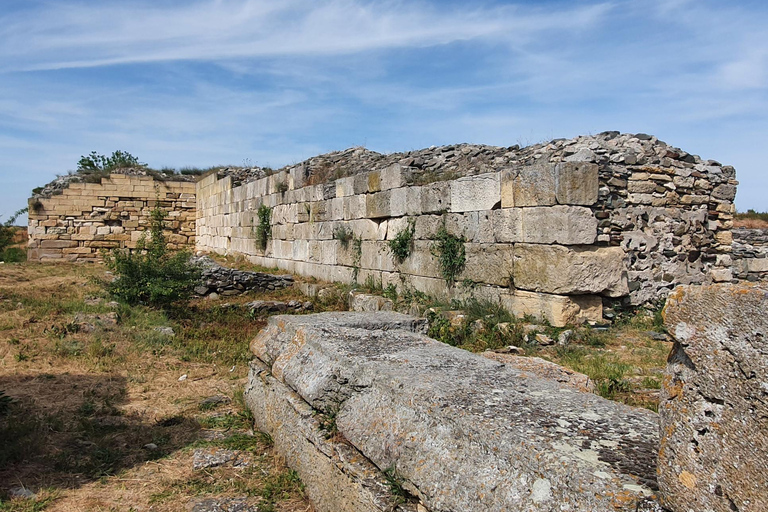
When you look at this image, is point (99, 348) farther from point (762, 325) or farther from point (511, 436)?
point (762, 325)

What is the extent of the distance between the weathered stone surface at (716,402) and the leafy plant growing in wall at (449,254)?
6.46 meters

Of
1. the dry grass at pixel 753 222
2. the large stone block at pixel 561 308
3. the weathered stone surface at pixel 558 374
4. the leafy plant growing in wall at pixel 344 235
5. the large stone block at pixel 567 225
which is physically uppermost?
the dry grass at pixel 753 222

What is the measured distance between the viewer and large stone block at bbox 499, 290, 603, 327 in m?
6.73

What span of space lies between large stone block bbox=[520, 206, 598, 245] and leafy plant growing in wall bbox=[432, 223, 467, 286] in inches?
61.0

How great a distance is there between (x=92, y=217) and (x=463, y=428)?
1951 cm

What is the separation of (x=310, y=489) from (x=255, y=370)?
1490 mm

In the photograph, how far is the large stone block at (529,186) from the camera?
22.3 feet

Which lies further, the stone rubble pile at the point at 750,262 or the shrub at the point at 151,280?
the shrub at the point at 151,280

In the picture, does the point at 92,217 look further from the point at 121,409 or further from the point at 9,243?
the point at 121,409

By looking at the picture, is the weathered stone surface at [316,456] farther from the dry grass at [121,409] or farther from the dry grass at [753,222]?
the dry grass at [753,222]

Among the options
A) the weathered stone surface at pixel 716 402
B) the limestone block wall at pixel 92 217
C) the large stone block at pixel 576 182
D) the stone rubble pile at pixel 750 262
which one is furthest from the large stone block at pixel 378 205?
the limestone block wall at pixel 92 217

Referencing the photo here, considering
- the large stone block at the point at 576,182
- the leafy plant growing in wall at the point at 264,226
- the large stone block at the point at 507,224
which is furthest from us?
the leafy plant growing in wall at the point at 264,226

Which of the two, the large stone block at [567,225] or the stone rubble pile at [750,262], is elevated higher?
the large stone block at [567,225]

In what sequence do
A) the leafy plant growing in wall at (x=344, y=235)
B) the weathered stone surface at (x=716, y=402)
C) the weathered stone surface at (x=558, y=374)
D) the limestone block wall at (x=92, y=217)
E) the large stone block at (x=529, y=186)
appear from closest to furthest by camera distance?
the weathered stone surface at (x=716, y=402)
the weathered stone surface at (x=558, y=374)
the large stone block at (x=529, y=186)
the leafy plant growing in wall at (x=344, y=235)
the limestone block wall at (x=92, y=217)
